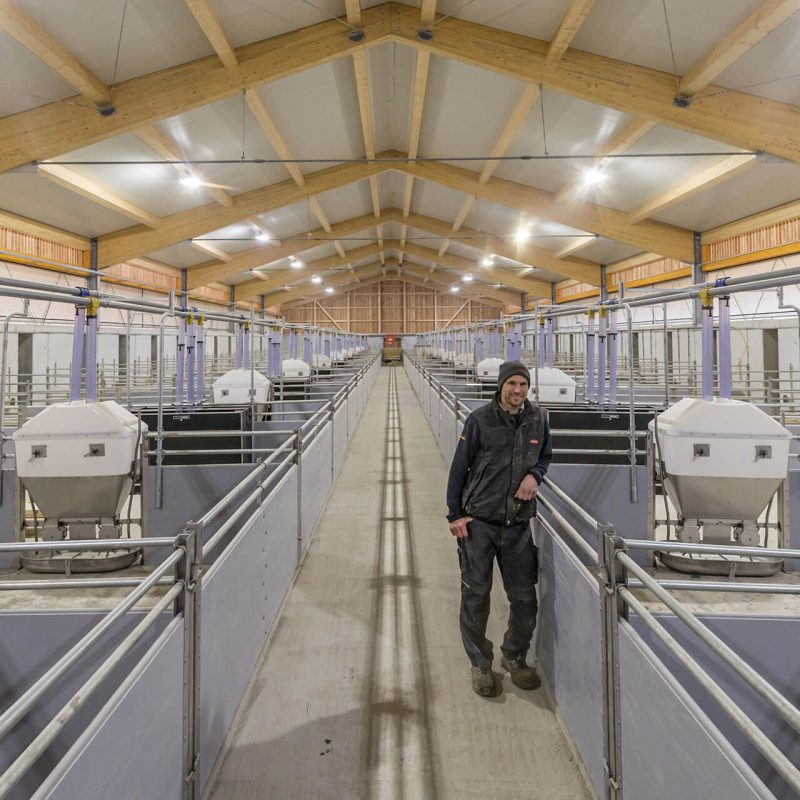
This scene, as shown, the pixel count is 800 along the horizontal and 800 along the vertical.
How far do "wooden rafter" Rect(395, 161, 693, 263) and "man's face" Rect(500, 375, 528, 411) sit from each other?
12.5 m

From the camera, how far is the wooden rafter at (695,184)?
32.3 feet

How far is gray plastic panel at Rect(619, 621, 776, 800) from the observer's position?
1185 mm

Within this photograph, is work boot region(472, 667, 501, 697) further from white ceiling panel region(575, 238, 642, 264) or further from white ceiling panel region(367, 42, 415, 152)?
white ceiling panel region(575, 238, 642, 264)

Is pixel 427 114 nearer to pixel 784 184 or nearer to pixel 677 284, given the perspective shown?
pixel 784 184

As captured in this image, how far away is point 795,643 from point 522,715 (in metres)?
1.26

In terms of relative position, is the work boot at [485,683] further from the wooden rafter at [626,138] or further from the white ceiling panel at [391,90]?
the white ceiling panel at [391,90]

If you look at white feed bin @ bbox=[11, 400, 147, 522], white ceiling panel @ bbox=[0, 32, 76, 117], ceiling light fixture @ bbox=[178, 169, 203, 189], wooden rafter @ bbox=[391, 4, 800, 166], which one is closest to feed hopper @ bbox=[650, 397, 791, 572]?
white feed bin @ bbox=[11, 400, 147, 522]

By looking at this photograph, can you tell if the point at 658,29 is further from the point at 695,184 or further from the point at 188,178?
the point at 188,178

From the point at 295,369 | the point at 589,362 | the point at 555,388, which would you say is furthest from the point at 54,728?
the point at 295,369

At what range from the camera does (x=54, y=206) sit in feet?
37.7

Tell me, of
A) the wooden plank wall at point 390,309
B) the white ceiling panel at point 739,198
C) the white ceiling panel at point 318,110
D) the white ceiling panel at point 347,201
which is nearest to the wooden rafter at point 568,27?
the white ceiling panel at point 318,110

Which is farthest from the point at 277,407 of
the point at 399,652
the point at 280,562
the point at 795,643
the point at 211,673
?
the point at 795,643

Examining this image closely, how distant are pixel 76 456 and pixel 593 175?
37.4ft

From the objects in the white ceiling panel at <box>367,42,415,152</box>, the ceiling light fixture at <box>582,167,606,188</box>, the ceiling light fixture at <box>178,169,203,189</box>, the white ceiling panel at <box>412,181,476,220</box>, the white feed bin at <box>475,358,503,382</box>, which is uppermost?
the white ceiling panel at <box>412,181,476,220</box>
